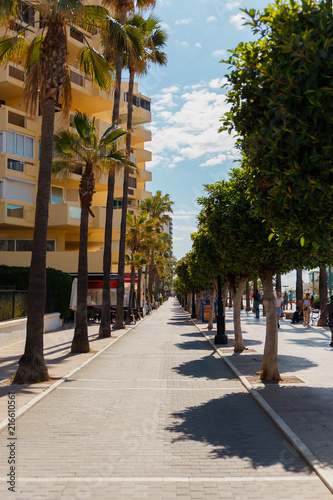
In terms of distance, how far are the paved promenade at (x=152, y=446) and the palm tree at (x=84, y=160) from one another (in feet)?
18.6

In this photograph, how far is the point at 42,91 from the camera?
1248cm

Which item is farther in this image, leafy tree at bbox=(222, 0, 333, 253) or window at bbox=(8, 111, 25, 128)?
window at bbox=(8, 111, 25, 128)

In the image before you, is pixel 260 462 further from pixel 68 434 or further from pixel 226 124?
pixel 226 124

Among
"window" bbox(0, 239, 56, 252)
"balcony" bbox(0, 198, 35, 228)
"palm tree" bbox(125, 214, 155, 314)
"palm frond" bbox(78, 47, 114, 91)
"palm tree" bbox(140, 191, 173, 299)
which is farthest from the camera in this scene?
"palm tree" bbox(140, 191, 173, 299)

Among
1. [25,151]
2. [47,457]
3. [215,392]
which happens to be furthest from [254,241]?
[25,151]

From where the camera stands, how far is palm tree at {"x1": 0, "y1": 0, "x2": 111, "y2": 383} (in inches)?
445

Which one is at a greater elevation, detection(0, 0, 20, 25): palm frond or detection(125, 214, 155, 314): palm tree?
detection(0, 0, 20, 25): palm frond

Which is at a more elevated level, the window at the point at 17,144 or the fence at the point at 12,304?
the window at the point at 17,144

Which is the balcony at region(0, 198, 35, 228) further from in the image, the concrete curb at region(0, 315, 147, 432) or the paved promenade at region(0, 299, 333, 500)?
the paved promenade at region(0, 299, 333, 500)

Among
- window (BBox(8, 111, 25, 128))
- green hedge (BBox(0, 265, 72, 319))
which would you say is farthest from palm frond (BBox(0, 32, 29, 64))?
window (BBox(8, 111, 25, 128))

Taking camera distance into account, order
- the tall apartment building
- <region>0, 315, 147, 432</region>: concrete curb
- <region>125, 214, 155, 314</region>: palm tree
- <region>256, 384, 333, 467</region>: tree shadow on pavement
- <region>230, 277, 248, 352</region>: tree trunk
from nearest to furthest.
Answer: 1. <region>256, 384, 333, 467</region>: tree shadow on pavement
2. <region>0, 315, 147, 432</region>: concrete curb
3. <region>230, 277, 248, 352</region>: tree trunk
4. the tall apartment building
5. <region>125, 214, 155, 314</region>: palm tree

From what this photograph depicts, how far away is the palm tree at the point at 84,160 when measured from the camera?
56.1 feet

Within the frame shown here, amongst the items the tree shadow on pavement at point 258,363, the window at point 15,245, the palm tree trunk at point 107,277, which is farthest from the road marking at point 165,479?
the window at point 15,245

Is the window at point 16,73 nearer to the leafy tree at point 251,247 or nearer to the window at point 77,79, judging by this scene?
the window at point 77,79
